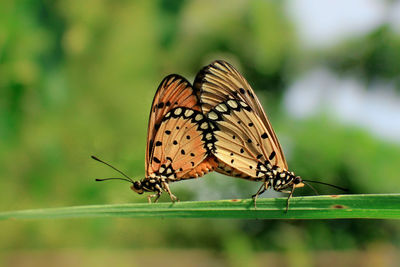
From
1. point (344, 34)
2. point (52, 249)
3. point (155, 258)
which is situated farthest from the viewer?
point (344, 34)

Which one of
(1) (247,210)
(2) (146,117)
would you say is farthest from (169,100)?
(2) (146,117)

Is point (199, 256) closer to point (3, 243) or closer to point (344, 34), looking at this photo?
point (3, 243)

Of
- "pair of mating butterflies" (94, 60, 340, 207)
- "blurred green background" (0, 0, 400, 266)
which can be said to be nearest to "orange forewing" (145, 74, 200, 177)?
"pair of mating butterflies" (94, 60, 340, 207)

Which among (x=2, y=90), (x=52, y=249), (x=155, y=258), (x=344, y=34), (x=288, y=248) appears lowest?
(x=155, y=258)

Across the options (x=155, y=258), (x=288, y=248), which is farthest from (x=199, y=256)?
(x=288, y=248)

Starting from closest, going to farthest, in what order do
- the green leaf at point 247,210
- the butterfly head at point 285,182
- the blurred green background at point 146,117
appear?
the green leaf at point 247,210 → the butterfly head at point 285,182 → the blurred green background at point 146,117

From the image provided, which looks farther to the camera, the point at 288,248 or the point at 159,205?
the point at 288,248

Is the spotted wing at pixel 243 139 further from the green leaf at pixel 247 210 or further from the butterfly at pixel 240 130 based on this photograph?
the green leaf at pixel 247 210

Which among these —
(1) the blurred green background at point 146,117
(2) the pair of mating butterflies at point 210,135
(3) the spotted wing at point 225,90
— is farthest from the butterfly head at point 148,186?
(1) the blurred green background at point 146,117
